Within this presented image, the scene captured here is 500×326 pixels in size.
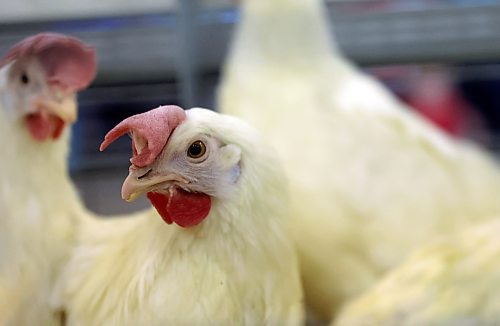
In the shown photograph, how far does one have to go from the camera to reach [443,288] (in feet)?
3.10

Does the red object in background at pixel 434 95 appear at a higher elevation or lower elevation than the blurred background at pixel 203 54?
higher

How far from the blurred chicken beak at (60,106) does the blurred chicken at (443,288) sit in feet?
1.62

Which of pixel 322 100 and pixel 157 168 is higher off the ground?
pixel 322 100

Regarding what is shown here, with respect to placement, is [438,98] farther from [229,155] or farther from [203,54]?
[229,155]

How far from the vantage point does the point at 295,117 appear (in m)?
1.26

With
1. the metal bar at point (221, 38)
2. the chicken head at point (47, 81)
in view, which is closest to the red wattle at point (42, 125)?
the chicken head at point (47, 81)

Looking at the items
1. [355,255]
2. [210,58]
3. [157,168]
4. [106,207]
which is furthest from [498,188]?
[157,168]

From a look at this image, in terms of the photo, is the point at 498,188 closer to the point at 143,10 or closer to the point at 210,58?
the point at 210,58

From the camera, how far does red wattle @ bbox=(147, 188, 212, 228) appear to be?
0.73 meters

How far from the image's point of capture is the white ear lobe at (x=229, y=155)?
29.3 inches

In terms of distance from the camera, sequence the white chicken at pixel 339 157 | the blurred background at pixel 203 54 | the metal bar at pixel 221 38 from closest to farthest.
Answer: the blurred background at pixel 203 54 → the metal bar at pixel 221 38 → the white chicken at pixel 339 157

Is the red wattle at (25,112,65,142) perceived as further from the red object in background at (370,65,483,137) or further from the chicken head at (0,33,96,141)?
the red object in background at (370,65,483,137)

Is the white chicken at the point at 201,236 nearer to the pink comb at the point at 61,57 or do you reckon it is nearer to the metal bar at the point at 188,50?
the pink comb at the point at 61,57

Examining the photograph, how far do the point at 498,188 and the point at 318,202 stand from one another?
400mm
